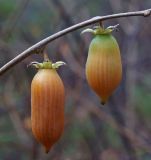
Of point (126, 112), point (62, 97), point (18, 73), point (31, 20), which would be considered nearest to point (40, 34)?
point (31, 20)

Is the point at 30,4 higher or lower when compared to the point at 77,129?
higher

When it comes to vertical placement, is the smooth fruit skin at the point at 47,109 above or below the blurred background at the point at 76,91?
above

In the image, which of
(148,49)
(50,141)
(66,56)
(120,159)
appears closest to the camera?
(50,141)

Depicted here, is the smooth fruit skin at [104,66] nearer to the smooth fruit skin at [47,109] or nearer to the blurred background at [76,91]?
the smooth fruit skin at [47,109]

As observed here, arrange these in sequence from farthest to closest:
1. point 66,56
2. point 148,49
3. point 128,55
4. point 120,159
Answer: point 148,49 < point 128,55 < point 66,56 < point 120,159

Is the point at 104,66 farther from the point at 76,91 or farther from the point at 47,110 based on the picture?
the point at 76,91

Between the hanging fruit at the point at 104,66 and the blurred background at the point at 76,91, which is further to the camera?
the blurred background at the point at 76,91

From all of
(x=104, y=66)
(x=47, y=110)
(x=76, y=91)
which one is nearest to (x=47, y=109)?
(x=47, y=110)

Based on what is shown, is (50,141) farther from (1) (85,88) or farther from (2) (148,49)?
(2) (148,49)

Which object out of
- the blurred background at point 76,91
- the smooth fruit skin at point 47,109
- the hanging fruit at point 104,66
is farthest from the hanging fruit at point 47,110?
the blurred background at point 76,91
